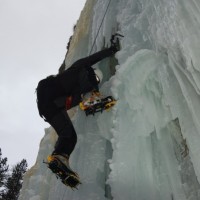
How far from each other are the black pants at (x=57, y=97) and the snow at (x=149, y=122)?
0.41 metres

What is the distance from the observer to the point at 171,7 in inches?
169

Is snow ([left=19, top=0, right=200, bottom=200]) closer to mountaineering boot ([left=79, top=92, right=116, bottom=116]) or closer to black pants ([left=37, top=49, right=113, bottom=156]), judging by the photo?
A: mountaineering boot ([left=79, top=92, right=116, bottom=116])

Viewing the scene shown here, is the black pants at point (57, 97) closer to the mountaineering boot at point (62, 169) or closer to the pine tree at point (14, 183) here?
the mountaineering boot at point (62, 169)

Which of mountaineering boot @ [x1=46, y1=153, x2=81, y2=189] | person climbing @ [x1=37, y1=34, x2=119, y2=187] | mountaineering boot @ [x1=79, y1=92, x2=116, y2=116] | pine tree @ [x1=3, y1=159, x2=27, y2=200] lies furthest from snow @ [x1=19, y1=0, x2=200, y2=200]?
pine tree @ [x1=3, y1=159, x2=27, y2=200]

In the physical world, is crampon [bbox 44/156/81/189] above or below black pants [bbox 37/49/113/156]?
below

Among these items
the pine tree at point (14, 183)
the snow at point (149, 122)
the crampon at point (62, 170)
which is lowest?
the crampon at point (62, 170)

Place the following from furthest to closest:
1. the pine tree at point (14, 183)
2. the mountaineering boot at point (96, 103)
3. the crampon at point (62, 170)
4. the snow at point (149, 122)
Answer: the pine tree at point (14, 183)
the mountaineering boot at point (96, 103)
the crampon at point (62, 170)
the snow at point (149, 122)

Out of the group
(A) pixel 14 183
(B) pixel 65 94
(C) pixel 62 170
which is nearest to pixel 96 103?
(B) pixel 65 94

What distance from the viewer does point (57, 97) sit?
14.9 feet

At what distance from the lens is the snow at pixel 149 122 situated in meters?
3.63

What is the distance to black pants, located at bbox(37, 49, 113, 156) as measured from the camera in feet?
14.1

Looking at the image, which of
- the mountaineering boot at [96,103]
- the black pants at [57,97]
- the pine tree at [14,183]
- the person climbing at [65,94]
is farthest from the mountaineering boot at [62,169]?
the pine tree at [14,183]

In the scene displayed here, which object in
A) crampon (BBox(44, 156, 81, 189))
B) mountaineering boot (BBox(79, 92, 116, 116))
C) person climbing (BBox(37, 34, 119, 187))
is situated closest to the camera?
crampon (BBox(44, 156, 81, 189))

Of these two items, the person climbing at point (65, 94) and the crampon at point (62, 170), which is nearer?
the crampon at point (62, 170)
